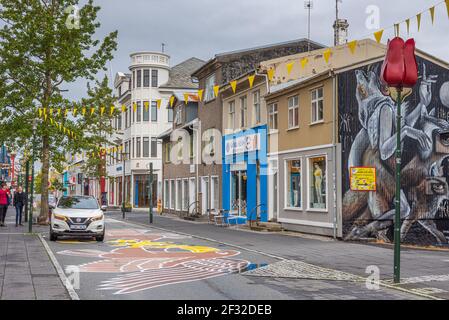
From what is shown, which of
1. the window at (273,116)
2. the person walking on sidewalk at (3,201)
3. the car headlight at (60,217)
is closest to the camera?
the car headlight at (60,217)

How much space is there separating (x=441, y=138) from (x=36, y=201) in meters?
22.1

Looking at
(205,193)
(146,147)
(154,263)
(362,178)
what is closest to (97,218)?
(154,263)

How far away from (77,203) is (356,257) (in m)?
9.95

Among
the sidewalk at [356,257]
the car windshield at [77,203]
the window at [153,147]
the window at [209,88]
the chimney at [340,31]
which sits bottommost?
the sidewalk at [356,257]

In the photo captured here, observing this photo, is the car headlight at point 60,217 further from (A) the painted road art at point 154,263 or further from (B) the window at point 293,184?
A: (B) the window at point 293,184

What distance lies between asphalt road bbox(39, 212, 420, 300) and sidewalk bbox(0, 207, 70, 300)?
0.37 meters

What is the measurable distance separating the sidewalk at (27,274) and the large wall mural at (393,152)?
34.8 feet

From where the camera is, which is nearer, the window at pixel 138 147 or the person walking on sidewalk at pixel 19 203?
the person walking on sidewalk at pixel 19 203

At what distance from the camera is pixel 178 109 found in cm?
4266

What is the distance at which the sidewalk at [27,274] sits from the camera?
31.0 feet

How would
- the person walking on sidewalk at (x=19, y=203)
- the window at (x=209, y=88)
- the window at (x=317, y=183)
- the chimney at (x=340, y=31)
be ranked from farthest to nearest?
the chimney at (x=340, y=31) < the window at (x=209, y=88) < the person walking on sidewalk at (x=19, y=203) < the window at (x=317, y=183)

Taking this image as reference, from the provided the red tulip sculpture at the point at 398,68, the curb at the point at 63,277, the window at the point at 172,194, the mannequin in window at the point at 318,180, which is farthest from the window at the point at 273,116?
the window at the point at 172,194
